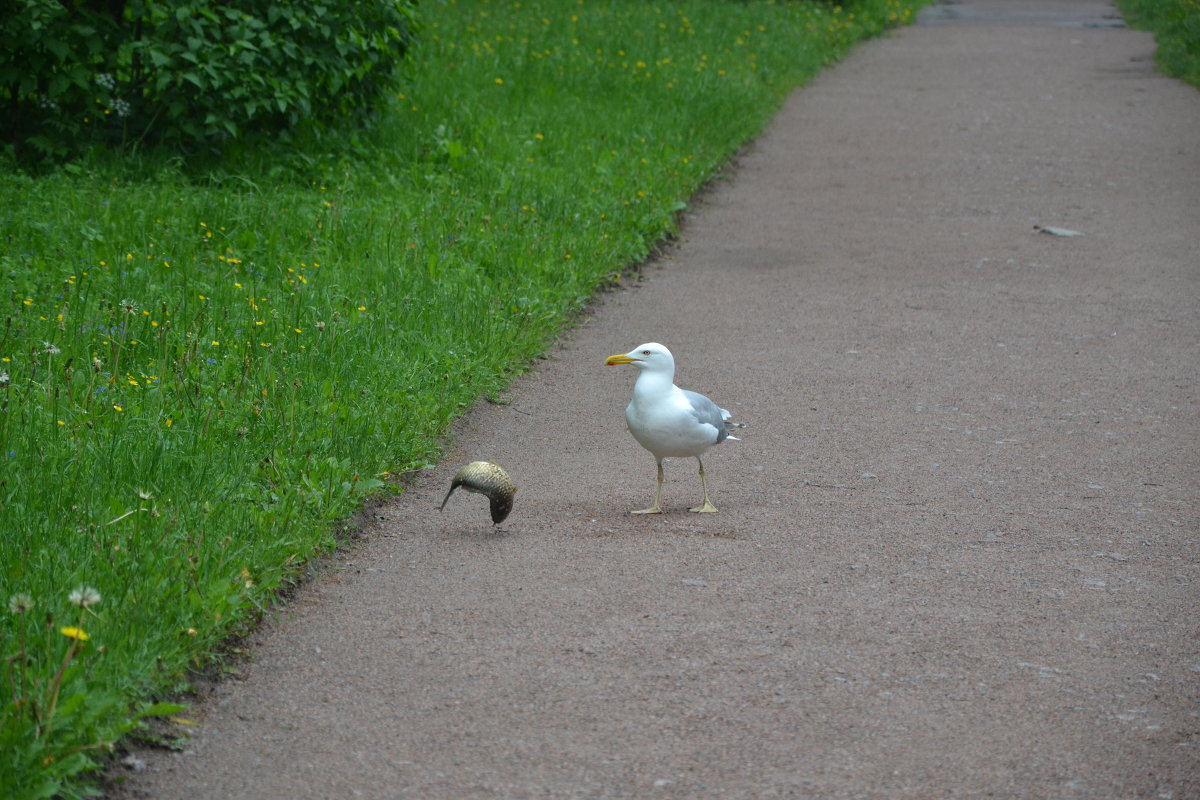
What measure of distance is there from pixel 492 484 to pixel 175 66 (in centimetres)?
593

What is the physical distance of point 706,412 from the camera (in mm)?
5523

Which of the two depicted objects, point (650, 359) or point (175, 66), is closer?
point (650, 359)

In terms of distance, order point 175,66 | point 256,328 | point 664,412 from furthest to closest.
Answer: point 175,66, point 256,328, point 664,412

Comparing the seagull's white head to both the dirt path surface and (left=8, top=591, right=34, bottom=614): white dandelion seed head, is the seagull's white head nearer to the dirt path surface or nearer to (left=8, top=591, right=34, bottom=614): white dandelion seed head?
the dirt path surface

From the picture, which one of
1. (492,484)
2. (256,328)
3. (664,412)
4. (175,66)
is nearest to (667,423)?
(664,412)

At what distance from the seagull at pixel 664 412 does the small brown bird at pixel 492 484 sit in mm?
570

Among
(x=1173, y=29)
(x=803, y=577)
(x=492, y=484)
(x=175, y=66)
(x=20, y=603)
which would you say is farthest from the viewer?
(x=1173, y=29)

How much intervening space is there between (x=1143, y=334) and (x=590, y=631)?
5.33 metres

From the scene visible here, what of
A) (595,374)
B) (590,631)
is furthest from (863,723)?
(595,374)

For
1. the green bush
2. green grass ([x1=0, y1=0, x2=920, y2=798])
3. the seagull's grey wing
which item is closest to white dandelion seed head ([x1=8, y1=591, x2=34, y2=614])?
green grass ([x1=0, y1=0, x2=920, y2=798])

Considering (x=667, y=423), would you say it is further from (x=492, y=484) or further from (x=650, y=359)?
(x=492, y=484)

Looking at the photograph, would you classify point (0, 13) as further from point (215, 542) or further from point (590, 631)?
point (590, 631)

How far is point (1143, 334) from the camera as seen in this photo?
27.7ft

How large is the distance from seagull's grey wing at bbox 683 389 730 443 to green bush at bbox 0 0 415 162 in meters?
5.43
